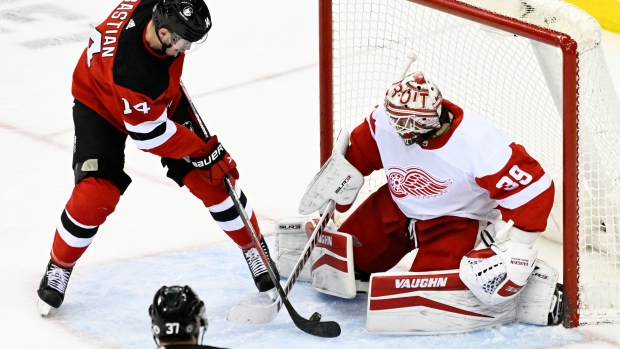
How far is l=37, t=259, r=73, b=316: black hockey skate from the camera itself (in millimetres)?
3578

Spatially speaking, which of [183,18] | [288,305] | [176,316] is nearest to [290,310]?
[288,305]

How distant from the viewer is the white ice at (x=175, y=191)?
11.4 ft

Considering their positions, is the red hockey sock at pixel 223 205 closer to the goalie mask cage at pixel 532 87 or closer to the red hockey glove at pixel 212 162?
the red hockey glove at pixel 212 162

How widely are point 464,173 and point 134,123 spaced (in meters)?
0.90

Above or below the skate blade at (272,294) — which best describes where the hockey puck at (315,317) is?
above

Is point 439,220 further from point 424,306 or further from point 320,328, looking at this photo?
point 320,328

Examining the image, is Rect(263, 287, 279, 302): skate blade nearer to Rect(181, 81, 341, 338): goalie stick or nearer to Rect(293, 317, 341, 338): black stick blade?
Rect(181, 81, 341, 338): goalie stick

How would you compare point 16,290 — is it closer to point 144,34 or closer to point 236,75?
point 144,34

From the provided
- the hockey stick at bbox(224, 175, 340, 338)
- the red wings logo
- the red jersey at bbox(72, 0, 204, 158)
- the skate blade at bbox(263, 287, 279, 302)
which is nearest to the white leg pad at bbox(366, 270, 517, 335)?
the hockey stick at bbox(224, 175, 340, 338)

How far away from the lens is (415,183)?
3.49m

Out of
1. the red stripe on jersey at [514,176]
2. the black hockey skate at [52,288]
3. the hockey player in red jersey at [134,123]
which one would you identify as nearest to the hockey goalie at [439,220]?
the red stripe on jersey at [514,176]

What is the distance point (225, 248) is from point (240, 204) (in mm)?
520

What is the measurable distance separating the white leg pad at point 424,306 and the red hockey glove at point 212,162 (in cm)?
50

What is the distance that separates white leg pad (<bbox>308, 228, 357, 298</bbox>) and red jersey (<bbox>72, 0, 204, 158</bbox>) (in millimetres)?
511
